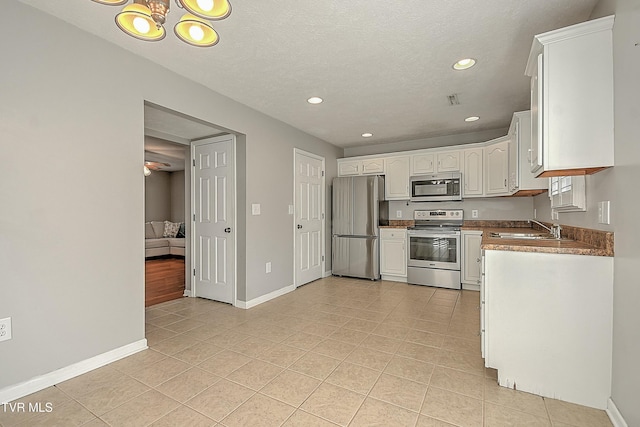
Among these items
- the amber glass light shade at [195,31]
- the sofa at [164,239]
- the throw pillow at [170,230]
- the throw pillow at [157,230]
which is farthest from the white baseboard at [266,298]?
the throw pillow at [157,230]

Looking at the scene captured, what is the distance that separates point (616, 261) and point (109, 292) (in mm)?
3314

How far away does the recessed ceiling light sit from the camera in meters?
2.47

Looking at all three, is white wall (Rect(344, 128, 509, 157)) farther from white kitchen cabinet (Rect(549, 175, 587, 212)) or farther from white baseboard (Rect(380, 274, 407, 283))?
white kitchen cabinet (Rect(549, 175, 587, 212))

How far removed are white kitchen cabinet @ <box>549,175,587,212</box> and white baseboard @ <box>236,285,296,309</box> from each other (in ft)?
10.5

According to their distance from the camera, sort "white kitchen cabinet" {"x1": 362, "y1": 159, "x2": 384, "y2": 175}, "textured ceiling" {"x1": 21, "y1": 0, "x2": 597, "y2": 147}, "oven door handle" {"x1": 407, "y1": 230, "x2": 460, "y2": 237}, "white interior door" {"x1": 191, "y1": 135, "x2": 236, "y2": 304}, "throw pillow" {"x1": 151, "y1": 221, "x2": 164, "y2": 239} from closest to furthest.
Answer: "textured ceiling" {"x1": 21, "y1": 0, "x2": 597, "y2": 147}
"white interior door" {"x1": 191, "y1": 135, "x2": 236, "y2": 304}
"oven door handle" {"x1": 407, "y1": 230, "x2": 460, "y2": 237}
"white kitchen cabinet" {"x1": 362, "y1": 159, "x2": 384, "y2": 175}
"throw pillow" {"x1": 151, "y1": 221, "x2": 164, "y2": 239}

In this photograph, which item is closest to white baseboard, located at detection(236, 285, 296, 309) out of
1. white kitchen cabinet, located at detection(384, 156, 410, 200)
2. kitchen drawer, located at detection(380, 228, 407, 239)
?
kitchen drawer, located at detection(380, 228, 407, 239)

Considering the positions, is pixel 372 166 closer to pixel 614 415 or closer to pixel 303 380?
pixel 303 380

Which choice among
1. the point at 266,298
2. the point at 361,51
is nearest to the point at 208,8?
the point at 361,51

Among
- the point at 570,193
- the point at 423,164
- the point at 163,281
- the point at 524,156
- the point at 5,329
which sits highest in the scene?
the point at 423,164

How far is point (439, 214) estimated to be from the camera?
4871 mm

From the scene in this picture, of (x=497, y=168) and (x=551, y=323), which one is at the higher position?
(x=497, y=168)

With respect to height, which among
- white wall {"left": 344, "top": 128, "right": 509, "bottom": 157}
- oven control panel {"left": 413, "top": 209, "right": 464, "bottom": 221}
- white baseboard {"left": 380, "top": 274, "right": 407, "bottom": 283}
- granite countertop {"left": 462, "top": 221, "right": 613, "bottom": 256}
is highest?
white wall {"left": 344, "top": 128, "right": 509, "bottom": 157}

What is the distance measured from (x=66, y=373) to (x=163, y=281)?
3061 mm

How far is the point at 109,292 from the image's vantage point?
7.38 feet
